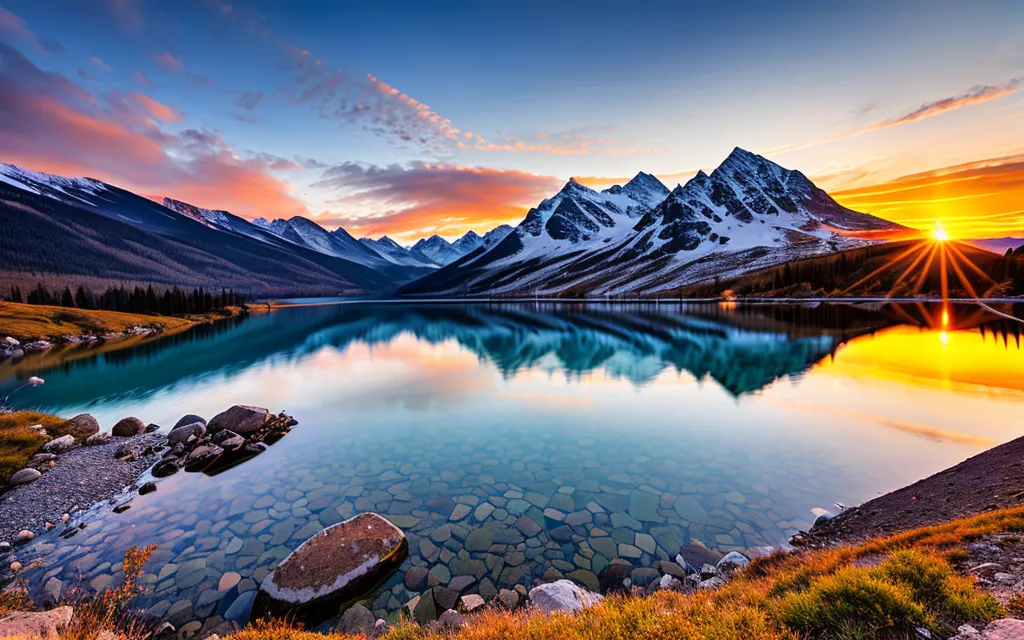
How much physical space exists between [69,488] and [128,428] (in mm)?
9431

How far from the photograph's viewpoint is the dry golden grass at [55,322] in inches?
2778

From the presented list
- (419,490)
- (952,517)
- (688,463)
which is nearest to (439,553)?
(419,490)

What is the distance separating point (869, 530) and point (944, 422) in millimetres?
17319

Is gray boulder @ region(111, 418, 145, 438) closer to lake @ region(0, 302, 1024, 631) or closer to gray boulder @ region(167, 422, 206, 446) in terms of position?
lake @ region(0, 302, 1024, 631)

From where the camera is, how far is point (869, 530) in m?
11.8

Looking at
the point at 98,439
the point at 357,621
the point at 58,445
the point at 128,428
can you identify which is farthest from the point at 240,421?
the point at 357,621

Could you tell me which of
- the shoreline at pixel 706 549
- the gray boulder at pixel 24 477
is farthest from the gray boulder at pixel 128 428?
the shoreline at pixel 706 549

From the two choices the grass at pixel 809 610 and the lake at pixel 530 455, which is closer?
the grass at pixel 809 610

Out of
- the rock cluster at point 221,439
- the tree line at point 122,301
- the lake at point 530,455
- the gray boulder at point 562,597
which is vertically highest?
the tree line at point 122,301

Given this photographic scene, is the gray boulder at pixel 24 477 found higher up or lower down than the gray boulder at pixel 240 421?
higher up

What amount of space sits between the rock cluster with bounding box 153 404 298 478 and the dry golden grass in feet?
255

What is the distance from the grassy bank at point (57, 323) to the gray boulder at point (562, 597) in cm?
10121

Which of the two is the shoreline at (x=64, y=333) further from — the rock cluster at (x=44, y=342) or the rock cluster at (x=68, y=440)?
the rock cluster at (x=68, y=440)

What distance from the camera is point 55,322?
80.4 meters
